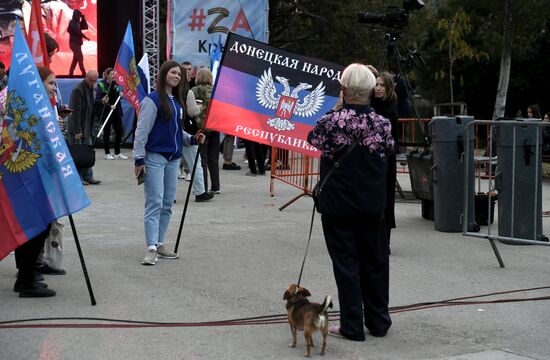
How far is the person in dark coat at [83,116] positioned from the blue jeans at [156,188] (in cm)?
665

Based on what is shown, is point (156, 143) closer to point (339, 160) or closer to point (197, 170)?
point (339, 160)

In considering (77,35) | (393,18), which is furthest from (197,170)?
(77,35)

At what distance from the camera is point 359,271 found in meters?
6.41

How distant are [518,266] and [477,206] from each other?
2538 millimetres

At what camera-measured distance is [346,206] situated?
20.2ft

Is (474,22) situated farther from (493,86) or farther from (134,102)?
(134,102)

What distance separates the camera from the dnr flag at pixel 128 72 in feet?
51.2

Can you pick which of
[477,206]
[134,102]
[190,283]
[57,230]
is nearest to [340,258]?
[190,283]

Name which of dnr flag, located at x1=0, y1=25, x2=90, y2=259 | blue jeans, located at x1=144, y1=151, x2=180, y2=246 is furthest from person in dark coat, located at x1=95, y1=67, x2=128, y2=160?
dnr flag, located at x1=0, y1=25, x2=90, y2=259

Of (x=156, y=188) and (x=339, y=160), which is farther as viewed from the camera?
(x=156, y=188)

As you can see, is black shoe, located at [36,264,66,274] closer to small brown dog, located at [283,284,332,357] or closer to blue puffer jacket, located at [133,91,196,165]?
blue puffer jacket, located at [133,91,196,165]

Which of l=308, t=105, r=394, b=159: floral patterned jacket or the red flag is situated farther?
the red flag

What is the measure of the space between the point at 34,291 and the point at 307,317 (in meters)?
2.56

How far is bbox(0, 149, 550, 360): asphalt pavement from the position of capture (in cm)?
608
